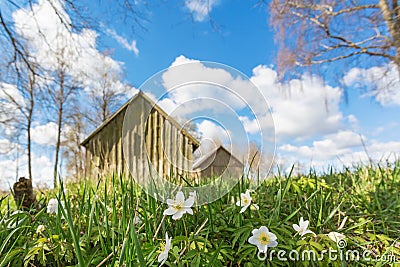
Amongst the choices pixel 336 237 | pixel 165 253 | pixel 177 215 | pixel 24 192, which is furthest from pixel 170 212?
pixel 24 192

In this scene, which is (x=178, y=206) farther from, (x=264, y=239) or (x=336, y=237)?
(x=336, y=237)

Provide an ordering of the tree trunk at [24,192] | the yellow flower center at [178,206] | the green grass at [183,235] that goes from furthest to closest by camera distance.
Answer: the tree trunk at [24,192], the yellow flower center at [178,206], the green grass at [183,235]

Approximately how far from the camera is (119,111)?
870cm

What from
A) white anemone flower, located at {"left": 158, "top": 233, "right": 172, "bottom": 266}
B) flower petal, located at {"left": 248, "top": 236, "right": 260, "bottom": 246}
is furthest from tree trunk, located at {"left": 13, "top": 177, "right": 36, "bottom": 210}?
flower petal, located at {"left": 248, "top": 236, "right": 260, "bottom": 246}

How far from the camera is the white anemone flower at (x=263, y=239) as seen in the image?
3.01ft

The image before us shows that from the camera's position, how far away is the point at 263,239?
3.05 ft

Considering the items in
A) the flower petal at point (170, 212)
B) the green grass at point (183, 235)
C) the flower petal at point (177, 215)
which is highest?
the flower petal at point (170, 212)

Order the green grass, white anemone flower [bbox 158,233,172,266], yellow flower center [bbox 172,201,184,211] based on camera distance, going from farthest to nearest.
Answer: yellow flower center [bbox 172,201,184,211] → the green grass → white anemone flower [bbox 158,233,172,266]

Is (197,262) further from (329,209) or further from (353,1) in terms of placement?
(353,1)

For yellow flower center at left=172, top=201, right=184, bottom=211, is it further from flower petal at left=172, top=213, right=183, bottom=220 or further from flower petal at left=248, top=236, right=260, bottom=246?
flower petal at left=248, top=236, right=260, bottom=246

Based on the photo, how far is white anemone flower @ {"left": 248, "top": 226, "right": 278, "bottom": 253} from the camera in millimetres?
917

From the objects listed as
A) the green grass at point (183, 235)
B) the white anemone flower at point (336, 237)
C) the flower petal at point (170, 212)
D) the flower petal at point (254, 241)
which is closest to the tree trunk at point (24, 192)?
the green grass at point (183, 235)

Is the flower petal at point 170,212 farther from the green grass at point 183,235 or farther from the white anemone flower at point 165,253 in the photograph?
the white anemone flower at point 165,253

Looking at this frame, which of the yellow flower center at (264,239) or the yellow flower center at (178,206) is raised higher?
the yellow flower center at (178,206)
